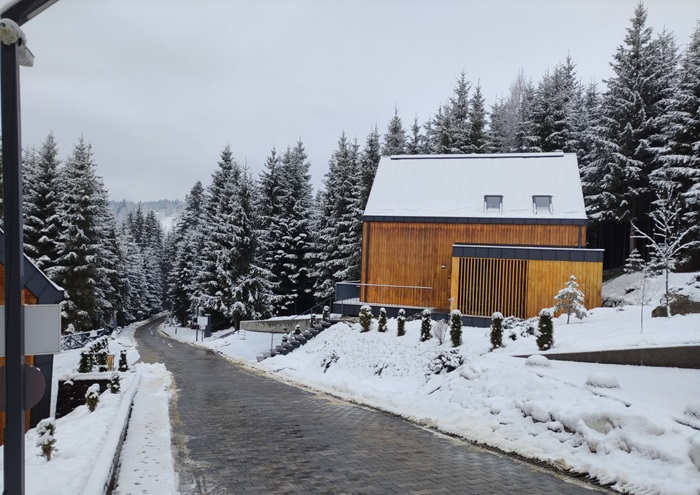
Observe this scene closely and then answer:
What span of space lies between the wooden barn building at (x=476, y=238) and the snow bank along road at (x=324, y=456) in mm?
10108

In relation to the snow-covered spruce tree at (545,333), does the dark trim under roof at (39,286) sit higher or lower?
higher

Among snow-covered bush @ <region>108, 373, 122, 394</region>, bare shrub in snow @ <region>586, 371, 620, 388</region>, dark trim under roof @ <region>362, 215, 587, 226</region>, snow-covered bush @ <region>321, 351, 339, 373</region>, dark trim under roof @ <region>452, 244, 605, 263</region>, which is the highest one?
dark trim under roof @ <region>362, 215, 587, 226</region>

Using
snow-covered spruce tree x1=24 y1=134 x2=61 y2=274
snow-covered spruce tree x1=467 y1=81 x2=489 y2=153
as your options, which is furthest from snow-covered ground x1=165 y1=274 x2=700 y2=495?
snow-covered spruce tree x1=467 y1=81 x2=489 y2=153

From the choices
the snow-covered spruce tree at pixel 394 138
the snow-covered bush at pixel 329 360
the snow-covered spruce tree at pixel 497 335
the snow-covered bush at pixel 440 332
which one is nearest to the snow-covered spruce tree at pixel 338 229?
the snow-covered spruce tree at pixel 394 138

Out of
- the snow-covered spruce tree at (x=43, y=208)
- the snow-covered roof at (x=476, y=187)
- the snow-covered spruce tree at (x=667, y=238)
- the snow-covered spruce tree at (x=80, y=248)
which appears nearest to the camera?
the snow-covered spruce tree at (x=667, y=238)

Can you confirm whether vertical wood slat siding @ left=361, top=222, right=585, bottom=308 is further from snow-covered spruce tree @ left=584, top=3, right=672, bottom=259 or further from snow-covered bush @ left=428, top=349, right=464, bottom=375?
snow-covered spruce tree @ left=584, top=3, right=672, bottom=259

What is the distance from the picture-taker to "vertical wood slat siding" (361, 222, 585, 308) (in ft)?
72.5

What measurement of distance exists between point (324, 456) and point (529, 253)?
14306 mm

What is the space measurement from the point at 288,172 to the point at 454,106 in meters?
17.5

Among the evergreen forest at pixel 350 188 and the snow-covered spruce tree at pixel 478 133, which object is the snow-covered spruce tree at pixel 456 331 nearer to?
the evergreen forest at pixel 350 188

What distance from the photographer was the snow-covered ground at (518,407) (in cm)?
673

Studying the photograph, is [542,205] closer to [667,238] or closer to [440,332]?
[667,238]

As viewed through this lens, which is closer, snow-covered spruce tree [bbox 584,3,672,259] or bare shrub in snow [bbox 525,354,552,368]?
bare shrub in snow [bbox 525,354,552,368]

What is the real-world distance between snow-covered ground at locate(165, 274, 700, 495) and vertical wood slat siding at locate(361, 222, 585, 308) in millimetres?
5078
